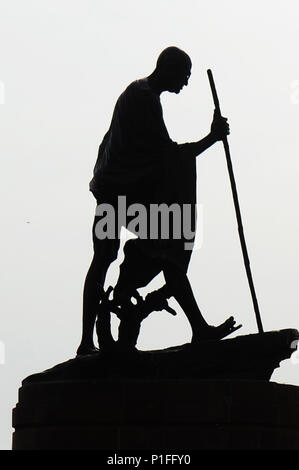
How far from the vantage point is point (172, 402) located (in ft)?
43.6

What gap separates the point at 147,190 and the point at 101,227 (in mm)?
623

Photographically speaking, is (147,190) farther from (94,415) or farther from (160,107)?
(94,415)

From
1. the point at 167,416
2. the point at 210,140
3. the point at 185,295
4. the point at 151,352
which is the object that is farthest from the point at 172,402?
the point at 210,140

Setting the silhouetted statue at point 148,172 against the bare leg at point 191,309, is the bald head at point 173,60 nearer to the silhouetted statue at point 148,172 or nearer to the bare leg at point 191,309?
the silhouetted statue at point 148,172

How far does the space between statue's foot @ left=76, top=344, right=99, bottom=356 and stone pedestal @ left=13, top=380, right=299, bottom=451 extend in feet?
2.36

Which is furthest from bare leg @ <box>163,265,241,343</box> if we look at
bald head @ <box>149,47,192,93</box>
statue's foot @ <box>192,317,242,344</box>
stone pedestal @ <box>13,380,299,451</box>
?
bald head @ <box>149,47,192,93</box>

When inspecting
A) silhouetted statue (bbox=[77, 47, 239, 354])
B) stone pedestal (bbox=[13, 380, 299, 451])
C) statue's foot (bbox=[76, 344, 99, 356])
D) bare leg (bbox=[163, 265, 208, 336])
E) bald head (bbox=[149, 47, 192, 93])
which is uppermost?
bald head (bbox=[149, 47, 192, 93])

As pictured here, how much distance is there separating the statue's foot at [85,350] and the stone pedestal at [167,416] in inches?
28.4

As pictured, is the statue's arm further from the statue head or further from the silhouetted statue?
the statue head

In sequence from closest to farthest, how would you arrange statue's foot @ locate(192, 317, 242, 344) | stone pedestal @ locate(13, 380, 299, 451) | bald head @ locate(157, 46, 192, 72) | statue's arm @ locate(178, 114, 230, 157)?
stone pedestal @ locate(13, 380, 299, 451), statue's foot @ locate(192, 317, 242, 344), statue's arm @ locate(178, 114, 230, 157), bald head @ locate(157, 46, 192, 72)

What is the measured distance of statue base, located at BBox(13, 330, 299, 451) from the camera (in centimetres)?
1318

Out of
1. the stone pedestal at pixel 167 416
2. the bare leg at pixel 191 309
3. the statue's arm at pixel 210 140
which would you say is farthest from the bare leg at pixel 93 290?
the statue's arm at pixel 210 140

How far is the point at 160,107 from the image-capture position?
14.6 m
